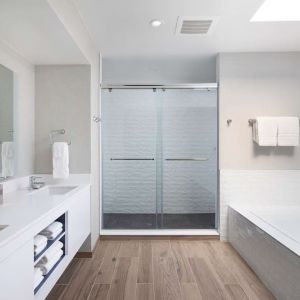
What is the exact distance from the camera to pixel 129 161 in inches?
144

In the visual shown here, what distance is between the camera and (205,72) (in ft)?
12.9

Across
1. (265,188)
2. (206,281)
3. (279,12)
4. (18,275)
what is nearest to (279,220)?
(265,188)

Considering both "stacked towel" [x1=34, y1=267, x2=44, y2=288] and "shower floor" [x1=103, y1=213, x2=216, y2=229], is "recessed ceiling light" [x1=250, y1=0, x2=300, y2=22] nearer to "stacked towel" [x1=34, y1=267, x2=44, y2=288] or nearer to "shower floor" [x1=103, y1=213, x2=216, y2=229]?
"shower floor" [x1=103, y1=213, x2=216, y2=229]

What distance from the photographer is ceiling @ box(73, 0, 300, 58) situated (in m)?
2.28

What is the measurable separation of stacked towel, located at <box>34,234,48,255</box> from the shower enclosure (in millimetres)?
1872

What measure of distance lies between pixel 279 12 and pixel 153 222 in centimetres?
282

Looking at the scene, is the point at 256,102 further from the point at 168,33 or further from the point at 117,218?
the point at 117,218

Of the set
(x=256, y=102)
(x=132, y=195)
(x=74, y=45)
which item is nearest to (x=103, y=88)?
(x=74, y=45)

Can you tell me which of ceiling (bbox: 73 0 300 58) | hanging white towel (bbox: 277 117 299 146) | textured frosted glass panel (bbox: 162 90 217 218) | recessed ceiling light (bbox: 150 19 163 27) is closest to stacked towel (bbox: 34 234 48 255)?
ceiling (bbox: 73 0 300 58)

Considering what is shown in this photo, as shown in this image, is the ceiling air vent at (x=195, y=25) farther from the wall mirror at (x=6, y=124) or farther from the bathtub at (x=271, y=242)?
the bathtub at (x=271, y=242)

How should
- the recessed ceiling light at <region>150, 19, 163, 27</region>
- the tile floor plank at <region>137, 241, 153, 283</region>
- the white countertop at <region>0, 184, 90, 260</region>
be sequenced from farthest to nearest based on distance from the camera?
the recessed ceiling light at <region>150, 19, 163, 27</region>
the tile floor plank at <region>137, 241, 153, 283</region>
the white countertop at <region>0, 184, 90, 260</region>

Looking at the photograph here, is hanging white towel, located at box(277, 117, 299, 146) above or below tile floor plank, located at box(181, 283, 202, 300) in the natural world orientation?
above

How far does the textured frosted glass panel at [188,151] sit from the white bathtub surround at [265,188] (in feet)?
1.15

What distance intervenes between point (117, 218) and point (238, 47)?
268 centimetres
